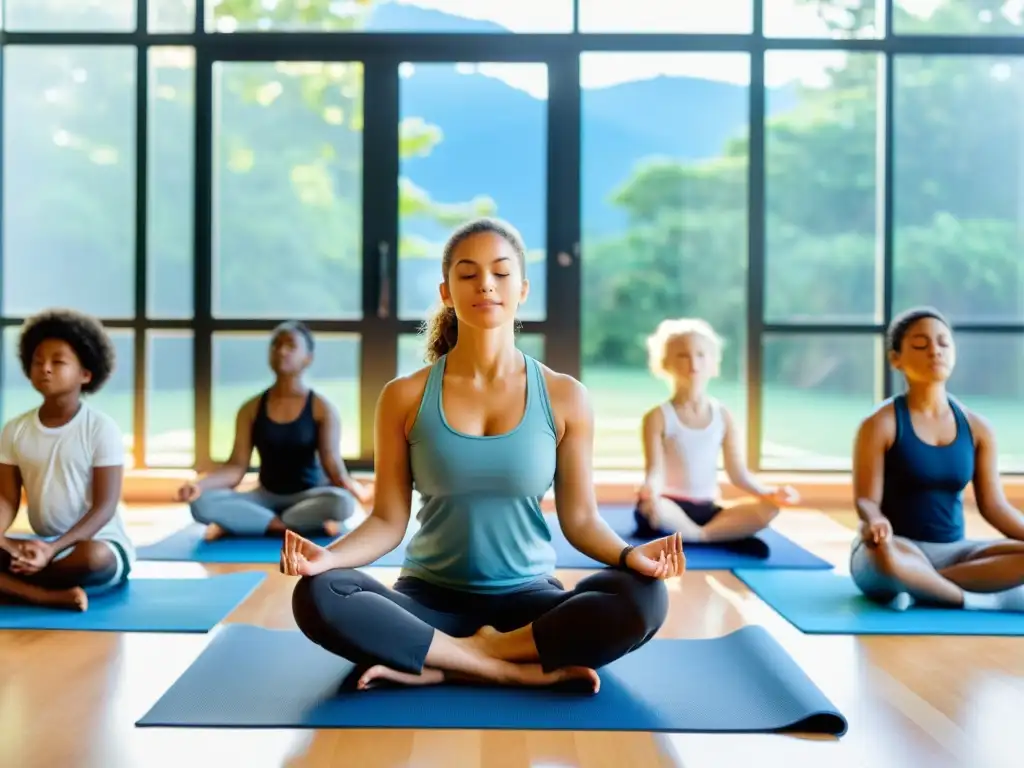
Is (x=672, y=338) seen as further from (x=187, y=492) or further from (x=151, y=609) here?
(x=151, y=609)

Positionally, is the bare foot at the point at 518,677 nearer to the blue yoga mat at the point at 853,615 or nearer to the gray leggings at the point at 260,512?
the blue yoga mat at the point at 853,615

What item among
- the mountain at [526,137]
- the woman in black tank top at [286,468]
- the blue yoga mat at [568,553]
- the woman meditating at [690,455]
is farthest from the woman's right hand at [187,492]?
the mountain at [526,137]

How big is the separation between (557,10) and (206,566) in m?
3.08

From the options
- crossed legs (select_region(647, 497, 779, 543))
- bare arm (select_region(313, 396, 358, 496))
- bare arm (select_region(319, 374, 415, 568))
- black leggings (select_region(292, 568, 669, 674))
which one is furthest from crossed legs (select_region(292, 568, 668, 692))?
bare arm (select_region(313, 396, 358, 496))

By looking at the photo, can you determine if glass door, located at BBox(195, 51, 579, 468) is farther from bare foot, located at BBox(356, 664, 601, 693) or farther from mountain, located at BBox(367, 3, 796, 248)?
bare foot, located at BBox(356, 664, 601, 693)

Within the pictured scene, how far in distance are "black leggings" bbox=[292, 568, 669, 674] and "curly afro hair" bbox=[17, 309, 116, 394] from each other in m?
1.20

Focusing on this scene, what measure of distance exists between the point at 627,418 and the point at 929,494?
2357 millimetres

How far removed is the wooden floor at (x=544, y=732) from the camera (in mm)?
1735

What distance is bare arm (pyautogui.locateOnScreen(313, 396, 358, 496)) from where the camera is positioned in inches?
149

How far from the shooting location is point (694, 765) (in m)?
1.71

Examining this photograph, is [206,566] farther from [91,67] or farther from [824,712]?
[91,67]

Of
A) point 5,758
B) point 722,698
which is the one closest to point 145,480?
point 5,758

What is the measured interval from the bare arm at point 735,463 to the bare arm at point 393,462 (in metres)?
1.79

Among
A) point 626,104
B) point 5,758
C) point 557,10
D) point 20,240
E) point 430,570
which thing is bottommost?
point 5,758
